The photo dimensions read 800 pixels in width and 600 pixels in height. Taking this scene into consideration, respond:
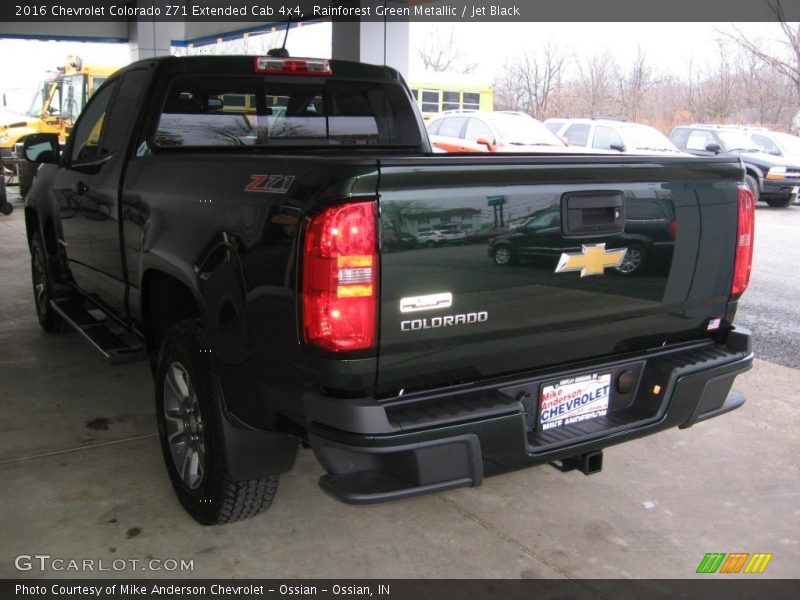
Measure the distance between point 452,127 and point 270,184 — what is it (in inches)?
549

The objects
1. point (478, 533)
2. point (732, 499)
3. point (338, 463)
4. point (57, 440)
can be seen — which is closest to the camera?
point (338, 463)

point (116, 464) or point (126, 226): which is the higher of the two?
point (126, 226)

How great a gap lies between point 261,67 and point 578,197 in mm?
2091

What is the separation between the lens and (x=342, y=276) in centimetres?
225

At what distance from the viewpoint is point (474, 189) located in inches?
95.8


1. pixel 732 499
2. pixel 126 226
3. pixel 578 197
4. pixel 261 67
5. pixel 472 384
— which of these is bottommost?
pixel 732 499

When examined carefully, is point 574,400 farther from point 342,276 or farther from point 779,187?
point 779,187

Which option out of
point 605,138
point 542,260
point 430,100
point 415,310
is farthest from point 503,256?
point 430,100

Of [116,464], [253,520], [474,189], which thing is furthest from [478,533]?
[116,464]

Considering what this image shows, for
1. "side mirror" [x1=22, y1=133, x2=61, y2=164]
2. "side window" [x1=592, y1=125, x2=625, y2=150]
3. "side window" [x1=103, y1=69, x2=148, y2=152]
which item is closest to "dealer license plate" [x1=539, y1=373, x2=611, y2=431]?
"side window" [x1=103, y1=69, x2=148, y2=152]

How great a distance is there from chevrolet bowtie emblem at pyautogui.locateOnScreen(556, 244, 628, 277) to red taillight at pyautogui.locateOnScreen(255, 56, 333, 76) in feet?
6.90

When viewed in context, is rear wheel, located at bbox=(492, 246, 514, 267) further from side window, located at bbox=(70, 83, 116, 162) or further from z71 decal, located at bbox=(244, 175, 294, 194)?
side window, located at bbox=(70, 83, 116, 162)

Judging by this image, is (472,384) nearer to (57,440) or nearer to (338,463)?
(338,463)

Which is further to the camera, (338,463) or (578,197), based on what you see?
(578,197)
